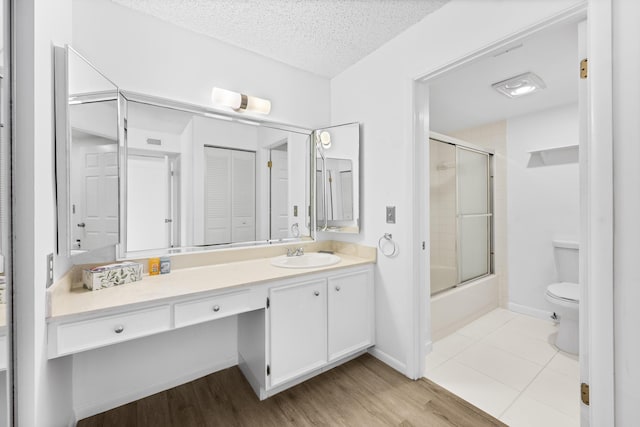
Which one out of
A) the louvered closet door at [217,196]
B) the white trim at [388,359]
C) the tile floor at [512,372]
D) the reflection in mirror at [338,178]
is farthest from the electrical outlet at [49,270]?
the tile floor at [512,372]

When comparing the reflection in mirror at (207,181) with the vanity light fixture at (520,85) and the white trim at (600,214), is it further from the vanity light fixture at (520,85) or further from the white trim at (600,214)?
the white trim at (600,214)

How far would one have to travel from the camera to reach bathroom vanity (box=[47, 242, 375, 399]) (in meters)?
1.19

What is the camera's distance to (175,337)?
178 cm

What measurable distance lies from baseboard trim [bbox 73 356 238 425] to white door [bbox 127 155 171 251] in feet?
2.89

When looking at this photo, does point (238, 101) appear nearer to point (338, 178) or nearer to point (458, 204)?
point (338, 178)

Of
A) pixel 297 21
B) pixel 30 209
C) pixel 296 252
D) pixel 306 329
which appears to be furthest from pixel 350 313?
pixel 297 21

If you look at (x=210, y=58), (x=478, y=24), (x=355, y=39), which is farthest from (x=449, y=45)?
(x=210, y=58)

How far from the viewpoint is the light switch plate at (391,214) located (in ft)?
6.41

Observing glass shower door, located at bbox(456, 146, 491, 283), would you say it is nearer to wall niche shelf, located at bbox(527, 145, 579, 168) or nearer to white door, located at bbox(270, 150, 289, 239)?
wall niche shelf, located at bbox(527, 145, 579, 168)

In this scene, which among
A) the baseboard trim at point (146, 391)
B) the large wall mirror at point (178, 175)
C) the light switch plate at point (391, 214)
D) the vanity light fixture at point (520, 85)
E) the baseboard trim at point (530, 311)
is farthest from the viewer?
the baseboard trim at point (530, 311)

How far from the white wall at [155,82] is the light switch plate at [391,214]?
3.99 feet

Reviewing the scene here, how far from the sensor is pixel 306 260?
7.14 feet

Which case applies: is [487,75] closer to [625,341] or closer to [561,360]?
[625,341]

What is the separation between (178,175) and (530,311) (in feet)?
11.9
